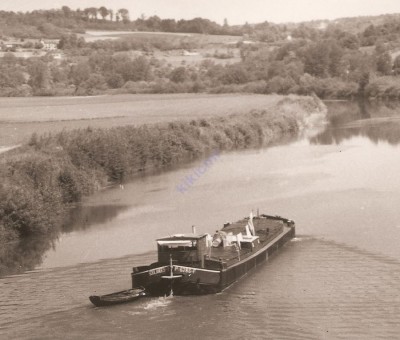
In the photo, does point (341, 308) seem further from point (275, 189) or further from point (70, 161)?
point (70, 161)

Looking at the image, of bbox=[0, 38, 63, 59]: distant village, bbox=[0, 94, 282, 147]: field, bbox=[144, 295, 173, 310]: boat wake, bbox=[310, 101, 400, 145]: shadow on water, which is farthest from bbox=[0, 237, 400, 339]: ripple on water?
bbox=[0, 38, 63, 59]: distant village

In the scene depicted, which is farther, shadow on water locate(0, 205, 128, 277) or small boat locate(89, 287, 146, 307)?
shadow on water locate(0, 205, 128, 277)

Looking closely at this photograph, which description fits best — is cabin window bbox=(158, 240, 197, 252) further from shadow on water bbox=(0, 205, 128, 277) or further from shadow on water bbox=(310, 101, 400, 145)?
shadow on water bbox=(310, 101, 400, 145)

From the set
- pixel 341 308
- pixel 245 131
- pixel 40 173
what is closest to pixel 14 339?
pixel 341 308

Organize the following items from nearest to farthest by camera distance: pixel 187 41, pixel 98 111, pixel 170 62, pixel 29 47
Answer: pixel 98 111
pixel 29 47
pixel 170 62
pixel 187 41

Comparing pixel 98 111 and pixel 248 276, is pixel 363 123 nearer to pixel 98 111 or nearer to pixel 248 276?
pixel 98 111

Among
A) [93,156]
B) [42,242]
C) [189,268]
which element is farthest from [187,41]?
[189,268]
